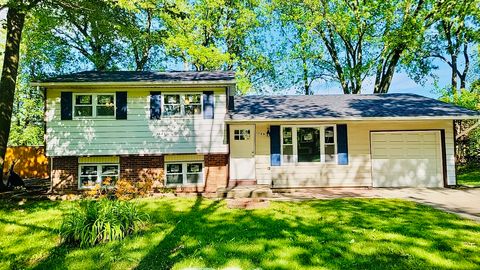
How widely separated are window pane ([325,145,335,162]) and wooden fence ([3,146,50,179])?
58.2ft

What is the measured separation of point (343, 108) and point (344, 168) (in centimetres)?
263

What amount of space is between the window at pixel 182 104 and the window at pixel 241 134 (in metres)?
1.73

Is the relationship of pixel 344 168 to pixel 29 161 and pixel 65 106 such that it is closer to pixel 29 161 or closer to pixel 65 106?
pixel 65 106

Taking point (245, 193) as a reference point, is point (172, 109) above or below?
above

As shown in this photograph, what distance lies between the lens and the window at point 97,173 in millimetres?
12352

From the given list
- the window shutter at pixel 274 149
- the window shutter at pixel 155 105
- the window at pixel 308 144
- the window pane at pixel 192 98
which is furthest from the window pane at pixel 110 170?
the window at pixel 308 144

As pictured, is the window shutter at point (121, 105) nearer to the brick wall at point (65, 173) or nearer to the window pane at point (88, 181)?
the brick wall at point (65, 173)

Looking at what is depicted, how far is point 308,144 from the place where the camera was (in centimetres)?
1277

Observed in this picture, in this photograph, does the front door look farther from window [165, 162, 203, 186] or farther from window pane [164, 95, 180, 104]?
window pane [164, 95, 180, 104]

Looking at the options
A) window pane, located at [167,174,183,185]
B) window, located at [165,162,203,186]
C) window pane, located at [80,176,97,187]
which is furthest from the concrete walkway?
window pane, located at [80,176,97,187]

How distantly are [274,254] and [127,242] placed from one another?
9.46 feet

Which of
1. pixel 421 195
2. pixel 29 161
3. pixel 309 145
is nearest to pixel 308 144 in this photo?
pixel 309 145

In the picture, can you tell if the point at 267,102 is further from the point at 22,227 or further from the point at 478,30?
the point at 478,30

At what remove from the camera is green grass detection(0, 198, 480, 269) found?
511 cm
